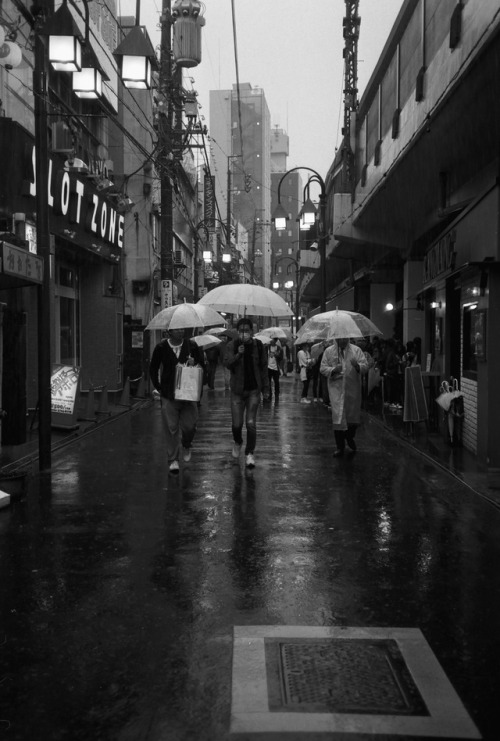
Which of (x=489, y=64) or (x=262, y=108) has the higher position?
(x=262, y=108)

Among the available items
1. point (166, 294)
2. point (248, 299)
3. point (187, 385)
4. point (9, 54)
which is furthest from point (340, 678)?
point (166, 294)

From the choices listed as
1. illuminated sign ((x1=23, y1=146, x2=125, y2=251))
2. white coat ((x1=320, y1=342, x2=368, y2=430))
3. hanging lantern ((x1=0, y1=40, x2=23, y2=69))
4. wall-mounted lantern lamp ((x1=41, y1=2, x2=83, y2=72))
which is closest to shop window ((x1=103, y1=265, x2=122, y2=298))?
illuminated sign ((x1=23, y1=146, x2=125, y2=251))

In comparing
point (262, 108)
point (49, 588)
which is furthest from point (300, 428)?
point (262, 108)

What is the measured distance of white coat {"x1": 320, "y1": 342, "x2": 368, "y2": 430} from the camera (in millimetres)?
11359

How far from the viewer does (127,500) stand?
8.48 meters

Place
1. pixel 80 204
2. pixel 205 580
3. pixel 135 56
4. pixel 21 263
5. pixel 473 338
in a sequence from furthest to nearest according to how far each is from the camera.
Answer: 1. pixel 80 204
2. pixel 135 56
3. pixel 473 338
4. pixel 21 263
5. pixel 205 580

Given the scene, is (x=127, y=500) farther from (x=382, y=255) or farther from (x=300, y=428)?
(x=382, y=255)

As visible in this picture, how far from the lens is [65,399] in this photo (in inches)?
560

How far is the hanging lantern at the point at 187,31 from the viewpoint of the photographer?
64.7 ft

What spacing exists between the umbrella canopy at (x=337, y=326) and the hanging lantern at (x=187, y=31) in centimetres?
903

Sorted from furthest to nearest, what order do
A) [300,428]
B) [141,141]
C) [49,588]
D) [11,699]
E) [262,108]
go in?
[262,108] → [141,141] → [300,428] → [49,588] → [11,699]

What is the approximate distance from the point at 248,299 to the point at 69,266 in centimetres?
1124

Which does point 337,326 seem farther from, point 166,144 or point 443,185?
point 166,144

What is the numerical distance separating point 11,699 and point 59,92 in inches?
717
